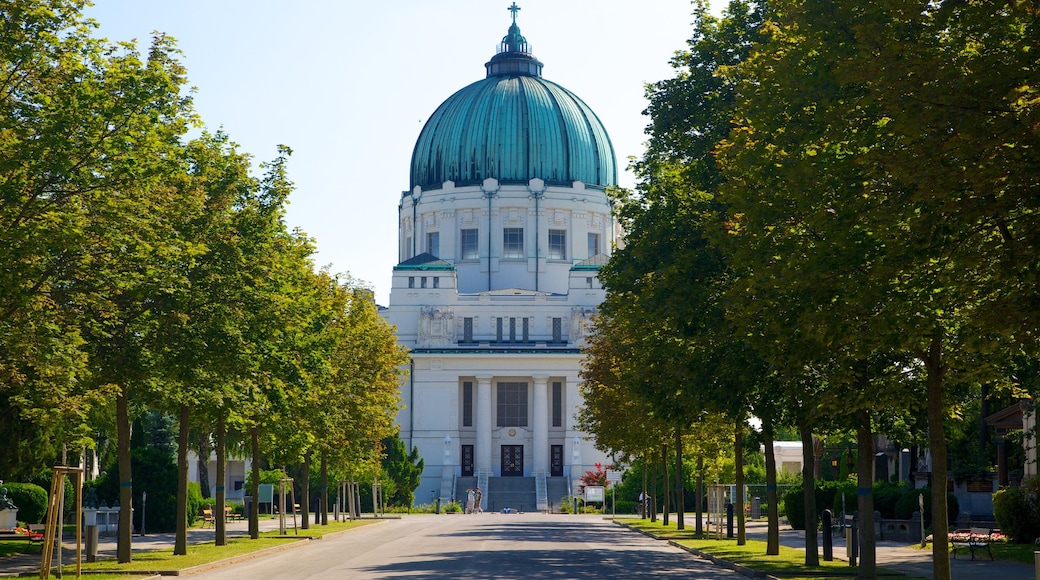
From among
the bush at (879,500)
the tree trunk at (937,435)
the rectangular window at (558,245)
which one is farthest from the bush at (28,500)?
the rectangular window at (558,245)

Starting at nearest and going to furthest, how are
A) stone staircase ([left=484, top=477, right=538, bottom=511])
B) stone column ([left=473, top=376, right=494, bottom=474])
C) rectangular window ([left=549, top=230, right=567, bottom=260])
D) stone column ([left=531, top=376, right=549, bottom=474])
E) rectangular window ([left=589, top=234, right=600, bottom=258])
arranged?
stone staircase ([left=484, top=477, right=538, bottom=511])
stone column ([left=473, top=376, right=494, bottom=474])
stone column ([left=531, top=376, right=549, bottom=474])
rectangular window ([left=549, top=230, right=567, bottom=260])
rectangular window ([left=589, top=234, right=600, bottom=258])

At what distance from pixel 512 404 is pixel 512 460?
243 inches

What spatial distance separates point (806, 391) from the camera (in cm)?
2880

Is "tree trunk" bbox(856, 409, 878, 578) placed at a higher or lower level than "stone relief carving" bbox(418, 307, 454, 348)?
lower

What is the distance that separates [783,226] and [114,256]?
42.1 feet

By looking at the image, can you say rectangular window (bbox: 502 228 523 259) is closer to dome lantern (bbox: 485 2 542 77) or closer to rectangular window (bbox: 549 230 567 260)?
rectangular window (bbox: 549 230 567 260)

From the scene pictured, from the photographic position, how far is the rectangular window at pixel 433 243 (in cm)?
13800

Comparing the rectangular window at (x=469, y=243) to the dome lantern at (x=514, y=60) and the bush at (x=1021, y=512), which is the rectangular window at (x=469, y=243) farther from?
the bush at (x=1021, y=512)

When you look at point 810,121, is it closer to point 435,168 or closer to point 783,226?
point 783,226

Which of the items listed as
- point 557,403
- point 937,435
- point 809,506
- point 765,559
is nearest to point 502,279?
point 557,403

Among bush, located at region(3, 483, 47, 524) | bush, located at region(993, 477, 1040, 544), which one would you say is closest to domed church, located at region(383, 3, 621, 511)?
bush, located at region(3, 483, 47, 524)

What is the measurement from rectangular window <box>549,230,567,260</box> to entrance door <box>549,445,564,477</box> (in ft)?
64.4

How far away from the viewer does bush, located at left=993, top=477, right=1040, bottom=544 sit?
39.0 m

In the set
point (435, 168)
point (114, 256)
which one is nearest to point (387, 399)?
point (114, 256)
